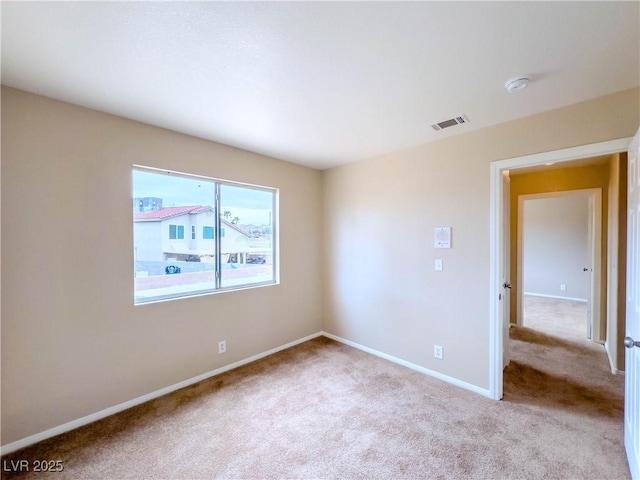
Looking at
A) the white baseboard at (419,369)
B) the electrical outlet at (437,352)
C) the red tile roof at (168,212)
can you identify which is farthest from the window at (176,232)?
the electrical outlet at (437,352)

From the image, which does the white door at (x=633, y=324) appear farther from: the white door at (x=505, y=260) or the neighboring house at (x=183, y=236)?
the neighboring house at (x=183, y=236)

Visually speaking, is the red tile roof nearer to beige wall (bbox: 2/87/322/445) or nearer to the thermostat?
beige wall (bbox: 2/87/322/445)

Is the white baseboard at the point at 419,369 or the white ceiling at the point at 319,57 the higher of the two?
the white ceiling at the point at 319,57

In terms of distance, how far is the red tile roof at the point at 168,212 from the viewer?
96.0 inches

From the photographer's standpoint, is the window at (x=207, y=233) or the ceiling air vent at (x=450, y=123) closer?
the ceiling air vent at (x=450, y=123)

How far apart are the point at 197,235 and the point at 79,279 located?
3.32 feet

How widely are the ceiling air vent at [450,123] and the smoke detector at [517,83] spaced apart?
18.3 inches

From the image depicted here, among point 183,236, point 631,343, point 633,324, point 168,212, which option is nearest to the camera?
point 631,343

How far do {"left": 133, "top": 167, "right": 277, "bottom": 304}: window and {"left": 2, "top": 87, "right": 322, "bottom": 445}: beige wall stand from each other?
137 mm

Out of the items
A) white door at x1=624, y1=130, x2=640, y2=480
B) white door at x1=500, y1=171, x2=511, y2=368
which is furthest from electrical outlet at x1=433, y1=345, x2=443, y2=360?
white door at x1=624, y1=130, x2=640, y2=480

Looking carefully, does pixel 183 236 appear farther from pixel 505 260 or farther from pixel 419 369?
pixel 505 260

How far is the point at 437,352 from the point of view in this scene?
280cm

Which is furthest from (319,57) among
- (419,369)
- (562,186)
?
(562,186)

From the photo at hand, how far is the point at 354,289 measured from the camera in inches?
142
